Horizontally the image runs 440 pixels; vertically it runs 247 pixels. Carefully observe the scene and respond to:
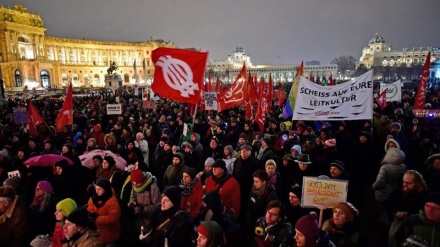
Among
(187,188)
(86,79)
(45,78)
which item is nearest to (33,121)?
(187,188)

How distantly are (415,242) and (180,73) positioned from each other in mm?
4888

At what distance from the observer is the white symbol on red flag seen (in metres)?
6.39

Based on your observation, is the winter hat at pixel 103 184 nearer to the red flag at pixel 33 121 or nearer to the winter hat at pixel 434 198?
the winter hat at pixel 434 198

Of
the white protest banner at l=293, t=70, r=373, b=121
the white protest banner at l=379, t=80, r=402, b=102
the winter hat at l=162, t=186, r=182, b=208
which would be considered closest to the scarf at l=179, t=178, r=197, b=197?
the winter hat at l=162, t=186, r=182, b=208

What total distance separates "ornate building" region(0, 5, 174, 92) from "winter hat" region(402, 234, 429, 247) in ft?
144

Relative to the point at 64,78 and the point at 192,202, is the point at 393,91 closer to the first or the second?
the point at 192,202

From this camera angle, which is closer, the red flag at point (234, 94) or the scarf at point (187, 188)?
the scarf at point (187, 188)

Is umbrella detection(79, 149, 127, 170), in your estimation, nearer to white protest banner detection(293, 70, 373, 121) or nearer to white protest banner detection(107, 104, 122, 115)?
white protest banner detection(293, 70, 373, 121)

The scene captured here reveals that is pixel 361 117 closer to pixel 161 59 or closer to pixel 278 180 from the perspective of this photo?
pixel 278 180

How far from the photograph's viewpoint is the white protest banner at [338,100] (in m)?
6.12

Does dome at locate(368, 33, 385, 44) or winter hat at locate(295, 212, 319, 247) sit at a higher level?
dome at locate(368, 33, 385, 44)

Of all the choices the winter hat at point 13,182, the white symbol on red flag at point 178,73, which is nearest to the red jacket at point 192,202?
the winter hat at point 13,182

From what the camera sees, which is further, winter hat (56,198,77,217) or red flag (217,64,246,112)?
red flag (217,64,246,112)

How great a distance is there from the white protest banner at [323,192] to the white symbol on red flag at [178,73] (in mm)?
3431
